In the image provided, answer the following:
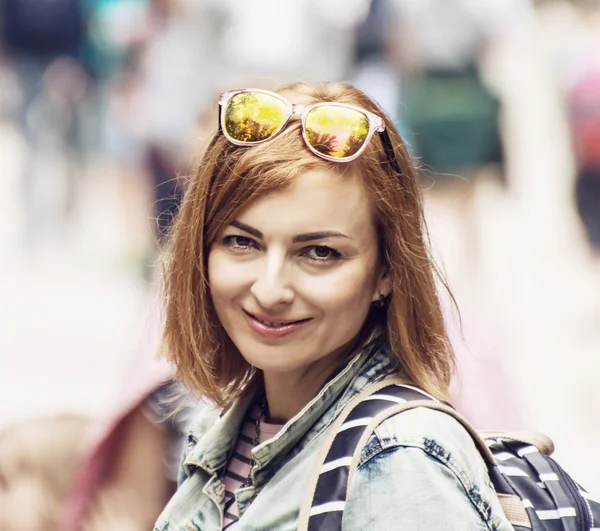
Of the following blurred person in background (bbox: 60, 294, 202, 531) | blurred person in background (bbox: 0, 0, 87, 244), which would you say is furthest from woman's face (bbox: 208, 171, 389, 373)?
blurred person in background (bbox: 0, 0, 87, 244)

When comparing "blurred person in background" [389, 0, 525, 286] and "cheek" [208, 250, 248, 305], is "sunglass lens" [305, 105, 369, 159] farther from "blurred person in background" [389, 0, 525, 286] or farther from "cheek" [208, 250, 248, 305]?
"blurred person in background" [389, 0, 525, 286]

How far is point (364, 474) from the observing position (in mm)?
1599

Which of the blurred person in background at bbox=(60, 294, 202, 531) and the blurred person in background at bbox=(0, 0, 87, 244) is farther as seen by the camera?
the blurred person in background at bbox=(0, 0, 87, 244)

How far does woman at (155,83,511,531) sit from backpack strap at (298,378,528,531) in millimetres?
56

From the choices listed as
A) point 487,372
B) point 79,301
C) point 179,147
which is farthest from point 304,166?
point 79,301

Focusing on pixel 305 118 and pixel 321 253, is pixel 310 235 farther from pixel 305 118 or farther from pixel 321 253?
pixel 305 118

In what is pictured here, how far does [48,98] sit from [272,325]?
7.29 meters

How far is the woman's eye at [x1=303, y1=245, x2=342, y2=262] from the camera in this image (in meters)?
1.83

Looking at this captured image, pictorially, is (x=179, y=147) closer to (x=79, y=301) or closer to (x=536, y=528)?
(x=79, y=301)

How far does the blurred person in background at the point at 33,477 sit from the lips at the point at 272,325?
1321 mm

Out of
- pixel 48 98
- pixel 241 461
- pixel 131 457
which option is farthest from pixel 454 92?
pixel 241 461

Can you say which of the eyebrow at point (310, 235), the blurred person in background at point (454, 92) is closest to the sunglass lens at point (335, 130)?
the eyebrow at point (310, 235)

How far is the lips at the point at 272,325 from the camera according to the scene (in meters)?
1.85

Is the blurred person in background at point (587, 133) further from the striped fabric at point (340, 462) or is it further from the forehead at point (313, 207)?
the striped fabric at point (340, 462)
